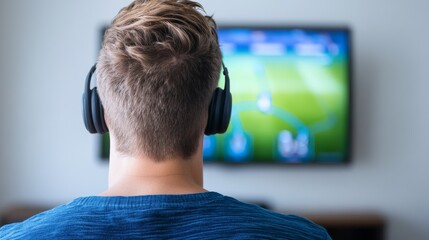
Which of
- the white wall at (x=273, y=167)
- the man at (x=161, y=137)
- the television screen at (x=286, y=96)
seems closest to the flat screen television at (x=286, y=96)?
the television screen at (x=286, y=96)

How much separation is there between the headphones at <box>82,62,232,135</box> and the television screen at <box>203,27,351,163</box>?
2046 mm

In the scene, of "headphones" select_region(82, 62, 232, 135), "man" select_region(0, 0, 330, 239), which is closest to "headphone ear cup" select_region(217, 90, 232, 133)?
"headphones" select_region(82, 62, 232, 135)

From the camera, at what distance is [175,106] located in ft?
2.83

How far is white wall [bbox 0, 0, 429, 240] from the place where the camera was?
322cm

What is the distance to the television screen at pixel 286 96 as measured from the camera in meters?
3.11

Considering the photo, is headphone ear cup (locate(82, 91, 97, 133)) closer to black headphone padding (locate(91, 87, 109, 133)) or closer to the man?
black headphone padding (locate(91, 87, 109, 133))

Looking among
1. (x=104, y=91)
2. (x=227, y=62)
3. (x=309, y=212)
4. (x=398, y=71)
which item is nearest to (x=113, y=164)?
(x=104, y=91)

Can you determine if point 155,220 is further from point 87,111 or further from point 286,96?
point 286,96

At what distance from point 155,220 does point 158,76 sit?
237 millimetres

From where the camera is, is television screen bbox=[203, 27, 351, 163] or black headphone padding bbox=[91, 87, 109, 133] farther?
television screen bbox=[203, 27, 351, 163]

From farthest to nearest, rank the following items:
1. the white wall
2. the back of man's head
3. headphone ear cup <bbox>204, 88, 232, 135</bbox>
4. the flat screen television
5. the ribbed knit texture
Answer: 1. the white wall
2. the flat screen television
3. headphone ear cup <bbox>204, 88, 232, 135</bbox>
4. the back of man's head
5. the ribbed knit texture

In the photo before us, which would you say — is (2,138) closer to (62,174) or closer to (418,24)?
(62,174)

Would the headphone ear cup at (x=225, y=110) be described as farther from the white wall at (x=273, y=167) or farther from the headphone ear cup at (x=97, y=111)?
the white wall at (x=273, y=167)

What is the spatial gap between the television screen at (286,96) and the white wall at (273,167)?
0.47 feet
